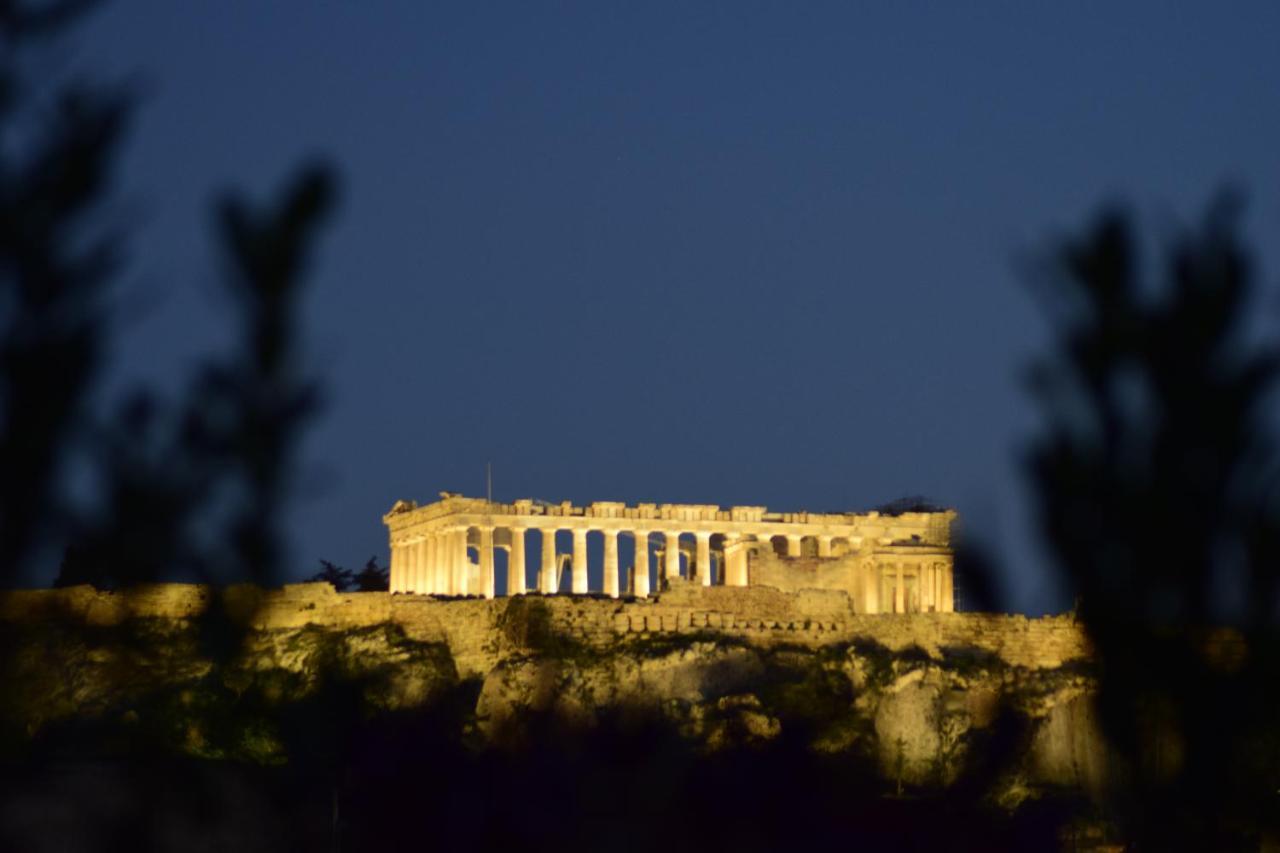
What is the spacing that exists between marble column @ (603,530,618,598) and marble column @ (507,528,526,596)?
371cm

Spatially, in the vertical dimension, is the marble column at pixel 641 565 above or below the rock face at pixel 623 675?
above

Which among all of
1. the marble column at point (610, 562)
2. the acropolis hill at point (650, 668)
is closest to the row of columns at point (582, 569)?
the marble column at point (610, 562)

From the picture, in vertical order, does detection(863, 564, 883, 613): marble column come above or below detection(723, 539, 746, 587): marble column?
below

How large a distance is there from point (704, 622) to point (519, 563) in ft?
61.7

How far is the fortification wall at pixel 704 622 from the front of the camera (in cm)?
6781

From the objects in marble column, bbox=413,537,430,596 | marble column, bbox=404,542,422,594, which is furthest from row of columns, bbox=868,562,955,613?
marble column, bbox=404,542,422,594

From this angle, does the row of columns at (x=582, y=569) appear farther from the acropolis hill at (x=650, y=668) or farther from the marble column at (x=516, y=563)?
the acropolis hill at (x=650, y=668)

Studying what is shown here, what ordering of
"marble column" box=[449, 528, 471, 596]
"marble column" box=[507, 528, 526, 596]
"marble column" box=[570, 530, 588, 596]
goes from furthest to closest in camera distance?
"marble column" box=[570, 530, 588, 596], "marble column" box=[507, 528, 526, 596], "marble column" box=[449, 528, 471, 596]

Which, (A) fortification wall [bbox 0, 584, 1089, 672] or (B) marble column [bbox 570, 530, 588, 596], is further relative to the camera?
(B) marble column [bbox 570, 530, 588, 596]

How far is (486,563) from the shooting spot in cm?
8400

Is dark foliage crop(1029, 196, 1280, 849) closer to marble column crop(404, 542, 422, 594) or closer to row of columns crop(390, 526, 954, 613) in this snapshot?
row of columns crop(390, 526, 954, 613)

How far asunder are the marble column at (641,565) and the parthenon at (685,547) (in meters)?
0.04

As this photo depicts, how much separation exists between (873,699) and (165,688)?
75.6ft

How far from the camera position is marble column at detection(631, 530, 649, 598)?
8812cm
